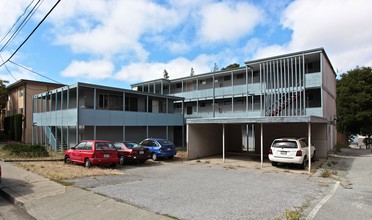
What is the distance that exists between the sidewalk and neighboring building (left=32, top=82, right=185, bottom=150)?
1043cm

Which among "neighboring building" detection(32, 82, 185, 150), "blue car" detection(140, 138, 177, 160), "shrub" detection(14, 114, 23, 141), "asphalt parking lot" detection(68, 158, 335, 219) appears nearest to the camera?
"asphalt parking lot" detection(68, 158, 335, 219)

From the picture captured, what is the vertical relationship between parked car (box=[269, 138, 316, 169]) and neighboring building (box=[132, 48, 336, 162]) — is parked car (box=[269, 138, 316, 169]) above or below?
below

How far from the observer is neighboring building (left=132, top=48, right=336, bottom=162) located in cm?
1870

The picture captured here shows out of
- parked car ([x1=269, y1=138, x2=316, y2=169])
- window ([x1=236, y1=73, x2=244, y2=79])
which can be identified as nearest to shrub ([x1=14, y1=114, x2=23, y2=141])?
window ([x1=236, y1=73, x2=244, y2=79])

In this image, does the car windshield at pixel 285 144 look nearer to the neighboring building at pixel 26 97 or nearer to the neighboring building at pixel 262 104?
the neighboring building at pixel 262 104

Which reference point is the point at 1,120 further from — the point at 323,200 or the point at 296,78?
the point at 323,200

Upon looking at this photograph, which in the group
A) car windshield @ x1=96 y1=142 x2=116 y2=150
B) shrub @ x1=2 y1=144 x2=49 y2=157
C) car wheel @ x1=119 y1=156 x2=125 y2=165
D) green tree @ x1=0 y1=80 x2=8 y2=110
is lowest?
car wheel @ x1=119 y1=156 x2=125 y2=165

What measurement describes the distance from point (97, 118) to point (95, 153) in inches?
293

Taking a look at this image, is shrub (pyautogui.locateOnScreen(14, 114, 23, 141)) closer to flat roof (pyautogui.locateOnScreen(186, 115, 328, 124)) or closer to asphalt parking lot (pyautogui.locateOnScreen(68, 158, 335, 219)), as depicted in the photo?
flat roof (pyautogui.locateOnScreen(186, 115, 328, 124))

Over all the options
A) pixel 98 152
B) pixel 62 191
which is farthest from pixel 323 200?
pixel 98 152

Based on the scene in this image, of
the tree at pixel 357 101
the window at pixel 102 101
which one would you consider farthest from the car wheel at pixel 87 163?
the tree at pixel 357 101

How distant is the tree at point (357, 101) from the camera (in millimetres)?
30052

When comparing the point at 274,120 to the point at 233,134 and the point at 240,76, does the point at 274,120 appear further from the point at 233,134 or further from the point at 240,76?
the point at 240,76

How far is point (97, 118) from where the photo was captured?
2008cm
